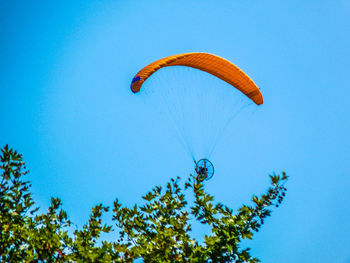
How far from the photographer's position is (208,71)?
58.5ft

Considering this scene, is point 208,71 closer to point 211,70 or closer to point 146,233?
point 211,70

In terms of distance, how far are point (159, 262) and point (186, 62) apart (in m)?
13.6

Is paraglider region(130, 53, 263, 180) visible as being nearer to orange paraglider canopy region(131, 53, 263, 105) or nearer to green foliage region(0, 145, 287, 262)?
orange paraglider canopy region(131, 53, 263, 105)

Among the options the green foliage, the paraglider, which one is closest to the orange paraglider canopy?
the paraglider

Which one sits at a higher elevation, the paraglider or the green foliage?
the paraglider

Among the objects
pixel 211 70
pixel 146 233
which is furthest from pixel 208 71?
pixel 146 233

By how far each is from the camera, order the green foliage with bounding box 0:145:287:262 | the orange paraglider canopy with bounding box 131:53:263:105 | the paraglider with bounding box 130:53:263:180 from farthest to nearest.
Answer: the orange paraglider canopy with bounding box 131:53:263:105
the paraglider with bounding box 130:53:263:180
the green foliage with bounding box 0:145:287:262

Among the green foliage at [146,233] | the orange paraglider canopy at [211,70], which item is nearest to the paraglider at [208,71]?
the orange paraglider canopy at [211,70]

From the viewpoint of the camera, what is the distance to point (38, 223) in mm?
6566

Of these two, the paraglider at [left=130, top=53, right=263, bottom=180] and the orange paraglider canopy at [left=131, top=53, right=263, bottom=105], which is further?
the orange paraglider canopy at [left=131, top=53, right=263, bottom=105]

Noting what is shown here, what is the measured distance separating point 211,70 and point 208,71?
0.36 meters

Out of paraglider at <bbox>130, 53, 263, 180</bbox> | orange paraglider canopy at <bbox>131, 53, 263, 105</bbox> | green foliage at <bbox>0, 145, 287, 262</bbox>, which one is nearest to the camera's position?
green foliage at <bbox>0, 145, 287, 262</bbox>

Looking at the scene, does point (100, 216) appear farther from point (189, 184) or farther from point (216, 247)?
point (216, 247)

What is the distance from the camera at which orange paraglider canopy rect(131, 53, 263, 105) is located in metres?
15.1
